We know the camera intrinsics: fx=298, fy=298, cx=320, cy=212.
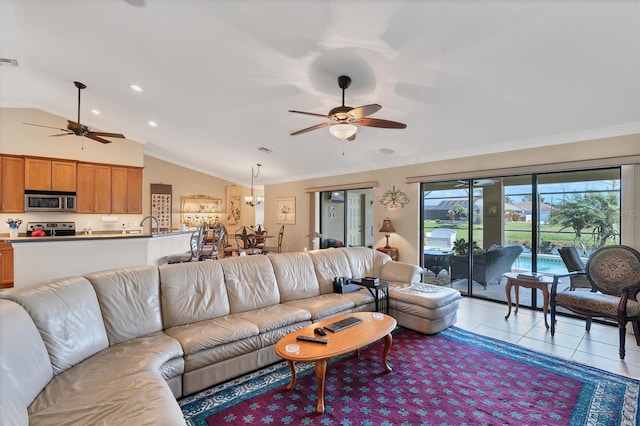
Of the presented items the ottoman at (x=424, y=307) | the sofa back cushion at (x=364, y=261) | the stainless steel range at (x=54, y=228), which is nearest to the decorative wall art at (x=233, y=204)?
the stainless steel range at (x=54, y=228)

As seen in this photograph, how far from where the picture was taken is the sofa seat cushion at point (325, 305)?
127 inches

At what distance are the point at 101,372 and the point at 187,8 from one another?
3102 millimetres

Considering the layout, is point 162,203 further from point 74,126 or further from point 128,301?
point 128,301

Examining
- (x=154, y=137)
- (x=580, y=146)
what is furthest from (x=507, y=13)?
(x=154, y=137)

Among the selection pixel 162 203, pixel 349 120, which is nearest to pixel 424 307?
pixel 349 120

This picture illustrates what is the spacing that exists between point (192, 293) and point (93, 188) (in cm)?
582

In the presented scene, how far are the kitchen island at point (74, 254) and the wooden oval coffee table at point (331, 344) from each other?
11.2 feet

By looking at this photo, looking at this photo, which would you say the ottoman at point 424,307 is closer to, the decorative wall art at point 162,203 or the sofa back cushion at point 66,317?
the sofa back cushion at point 66,317

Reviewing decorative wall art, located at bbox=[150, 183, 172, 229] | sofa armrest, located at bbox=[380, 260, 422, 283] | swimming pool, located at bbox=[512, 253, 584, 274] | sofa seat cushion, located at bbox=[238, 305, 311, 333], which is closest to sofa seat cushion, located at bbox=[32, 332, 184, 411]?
sofa seat cushion, located at bbox=[238, 305, 311, 333]

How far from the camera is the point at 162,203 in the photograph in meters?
8.91

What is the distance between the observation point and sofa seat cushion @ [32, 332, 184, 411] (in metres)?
1.70

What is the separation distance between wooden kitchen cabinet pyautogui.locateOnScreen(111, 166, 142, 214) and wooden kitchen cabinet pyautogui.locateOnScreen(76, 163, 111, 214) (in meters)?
0.10

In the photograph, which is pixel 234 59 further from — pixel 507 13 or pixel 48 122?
pixel 48 122

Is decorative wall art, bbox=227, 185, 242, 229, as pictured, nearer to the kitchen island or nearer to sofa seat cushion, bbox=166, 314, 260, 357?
the kitchen island
